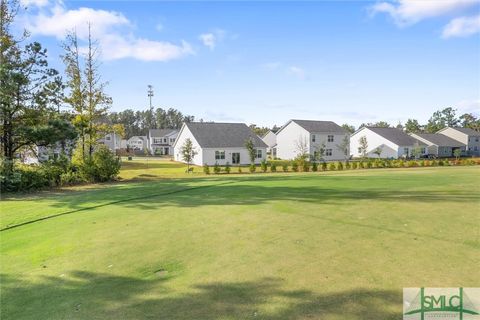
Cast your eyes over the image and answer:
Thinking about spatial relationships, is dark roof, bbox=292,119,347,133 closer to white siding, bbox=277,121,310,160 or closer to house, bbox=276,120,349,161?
house, bbox=276,120,349,161

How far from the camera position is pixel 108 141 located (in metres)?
63.6

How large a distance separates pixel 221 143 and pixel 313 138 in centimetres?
1560

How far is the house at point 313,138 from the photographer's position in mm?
50438

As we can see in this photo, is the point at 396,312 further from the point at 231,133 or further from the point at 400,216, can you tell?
the point at 231,133

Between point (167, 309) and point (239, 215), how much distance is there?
5172 millimetres

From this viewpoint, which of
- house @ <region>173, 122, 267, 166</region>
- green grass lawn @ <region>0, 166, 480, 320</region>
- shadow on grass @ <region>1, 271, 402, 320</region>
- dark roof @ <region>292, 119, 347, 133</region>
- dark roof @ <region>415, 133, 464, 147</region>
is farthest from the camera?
dark roof @ <region>415, 133, 464, 147</region>

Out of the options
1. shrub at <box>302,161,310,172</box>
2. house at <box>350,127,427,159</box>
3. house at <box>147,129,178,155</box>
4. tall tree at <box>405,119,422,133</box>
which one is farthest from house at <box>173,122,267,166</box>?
tall tree at <box>405,119,422,133</box>

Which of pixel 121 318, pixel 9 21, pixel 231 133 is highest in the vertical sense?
pixel 9 21

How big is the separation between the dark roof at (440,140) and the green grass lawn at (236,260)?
6142 cm

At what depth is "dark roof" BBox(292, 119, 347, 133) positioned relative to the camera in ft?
168

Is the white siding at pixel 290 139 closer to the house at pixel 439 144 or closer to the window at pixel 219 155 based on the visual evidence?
the window at pixel 219 155

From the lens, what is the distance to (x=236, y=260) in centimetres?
550

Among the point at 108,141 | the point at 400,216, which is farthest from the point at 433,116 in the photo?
the point at 400,216

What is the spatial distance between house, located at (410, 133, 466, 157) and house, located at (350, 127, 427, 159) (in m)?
2.17
